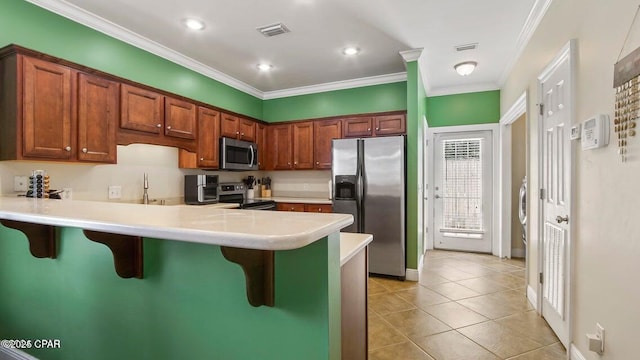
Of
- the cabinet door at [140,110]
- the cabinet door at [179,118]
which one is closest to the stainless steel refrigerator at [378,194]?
the cabinet door at [179,118]

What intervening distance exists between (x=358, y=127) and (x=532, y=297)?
2879mm

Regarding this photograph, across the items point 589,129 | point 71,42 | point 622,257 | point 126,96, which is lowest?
point 622,257

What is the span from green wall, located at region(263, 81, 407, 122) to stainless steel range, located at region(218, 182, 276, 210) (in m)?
1.45

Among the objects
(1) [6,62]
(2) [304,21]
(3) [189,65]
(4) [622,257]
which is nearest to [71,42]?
(1) [6,62]

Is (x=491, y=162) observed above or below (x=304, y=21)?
below

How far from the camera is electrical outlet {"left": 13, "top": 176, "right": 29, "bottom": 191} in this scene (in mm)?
2336

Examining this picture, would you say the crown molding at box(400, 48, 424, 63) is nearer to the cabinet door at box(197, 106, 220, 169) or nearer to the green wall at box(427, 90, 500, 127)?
the green wall at box(427, 90, 500, 127)

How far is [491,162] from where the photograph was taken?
470 centimetres

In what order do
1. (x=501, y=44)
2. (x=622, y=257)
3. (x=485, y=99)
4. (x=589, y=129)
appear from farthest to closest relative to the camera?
(x=485, y=99)
(x=501, y=44)
(x=589, y=129)
(x=622, y=257)

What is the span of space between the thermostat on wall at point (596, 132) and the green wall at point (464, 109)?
3121 mm

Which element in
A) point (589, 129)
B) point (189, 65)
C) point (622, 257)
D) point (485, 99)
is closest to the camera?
point (622, 257)

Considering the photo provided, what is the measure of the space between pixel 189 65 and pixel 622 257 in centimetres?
426

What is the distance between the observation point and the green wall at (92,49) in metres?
2.31

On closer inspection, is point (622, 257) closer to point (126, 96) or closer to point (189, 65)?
point (126, 96)
